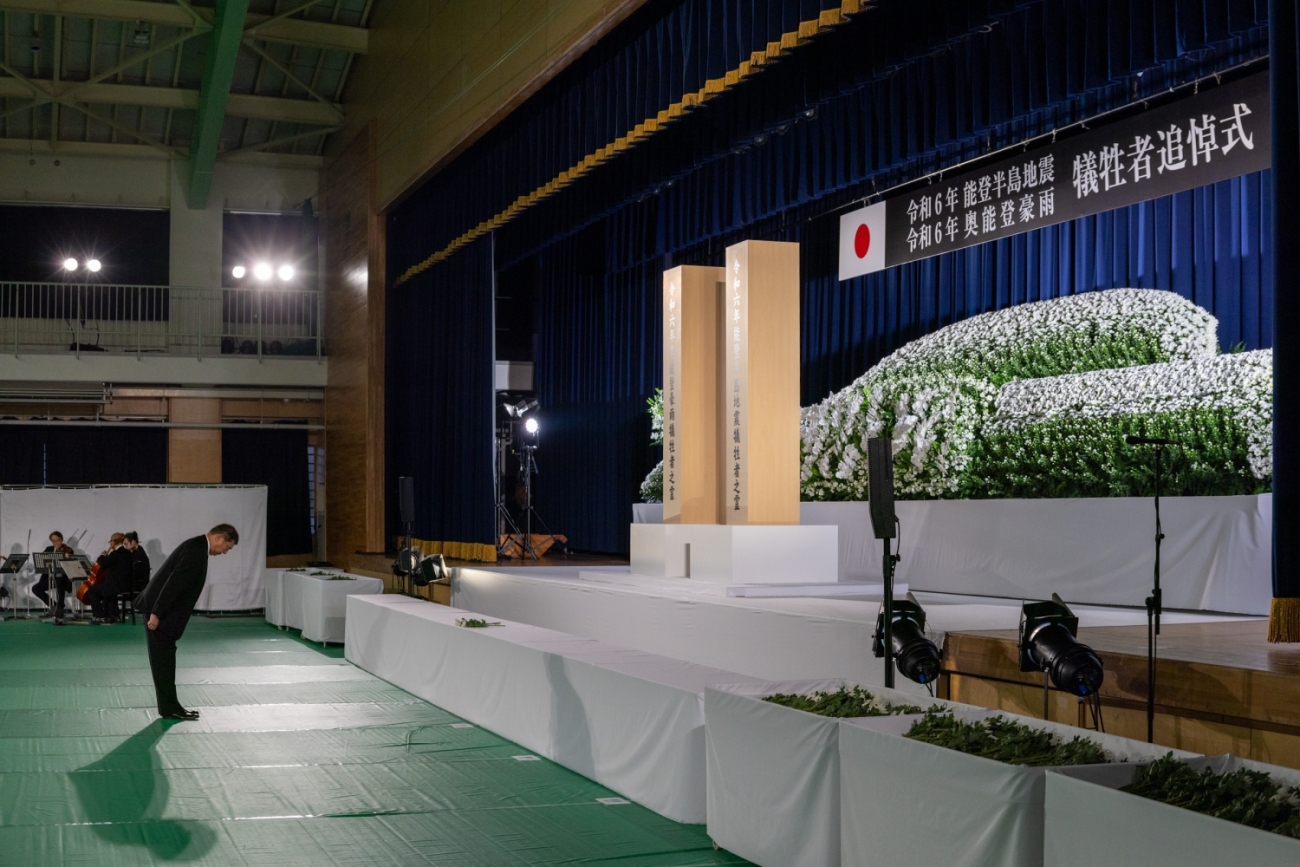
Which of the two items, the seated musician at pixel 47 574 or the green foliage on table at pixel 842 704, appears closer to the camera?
the green foliage on table at pixel 842 704

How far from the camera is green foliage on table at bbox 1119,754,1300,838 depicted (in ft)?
8.09

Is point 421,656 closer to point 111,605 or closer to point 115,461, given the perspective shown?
point 111,605

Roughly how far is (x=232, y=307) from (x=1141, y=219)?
15121mm

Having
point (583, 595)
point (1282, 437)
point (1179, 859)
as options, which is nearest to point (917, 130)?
point (583, 595)

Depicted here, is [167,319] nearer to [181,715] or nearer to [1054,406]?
[181,715]

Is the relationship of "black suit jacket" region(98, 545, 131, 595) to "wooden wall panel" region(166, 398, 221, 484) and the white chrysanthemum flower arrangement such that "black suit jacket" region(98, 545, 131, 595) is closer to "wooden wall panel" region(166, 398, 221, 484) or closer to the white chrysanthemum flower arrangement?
"wooden wall panel" region(166, 398, 221, 484)

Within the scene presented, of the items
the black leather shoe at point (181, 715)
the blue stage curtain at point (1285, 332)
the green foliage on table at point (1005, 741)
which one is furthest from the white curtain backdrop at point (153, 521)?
the green foliage on table at point (1005, 741)

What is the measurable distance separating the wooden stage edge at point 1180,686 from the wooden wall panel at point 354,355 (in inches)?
501

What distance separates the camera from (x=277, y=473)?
20406mm

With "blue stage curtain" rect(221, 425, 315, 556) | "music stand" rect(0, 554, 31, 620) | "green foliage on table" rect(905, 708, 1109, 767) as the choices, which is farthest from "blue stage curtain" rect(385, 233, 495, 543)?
"green foliage on table" rect(905, 708, 1109, 767)

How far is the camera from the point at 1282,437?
14.4 feet

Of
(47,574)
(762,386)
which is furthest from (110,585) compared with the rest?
(762,386)

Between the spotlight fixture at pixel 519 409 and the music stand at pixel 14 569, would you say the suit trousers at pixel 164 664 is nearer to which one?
the spotlight fixture at pixel 519 409

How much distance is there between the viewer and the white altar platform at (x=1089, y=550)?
603 centimetres
